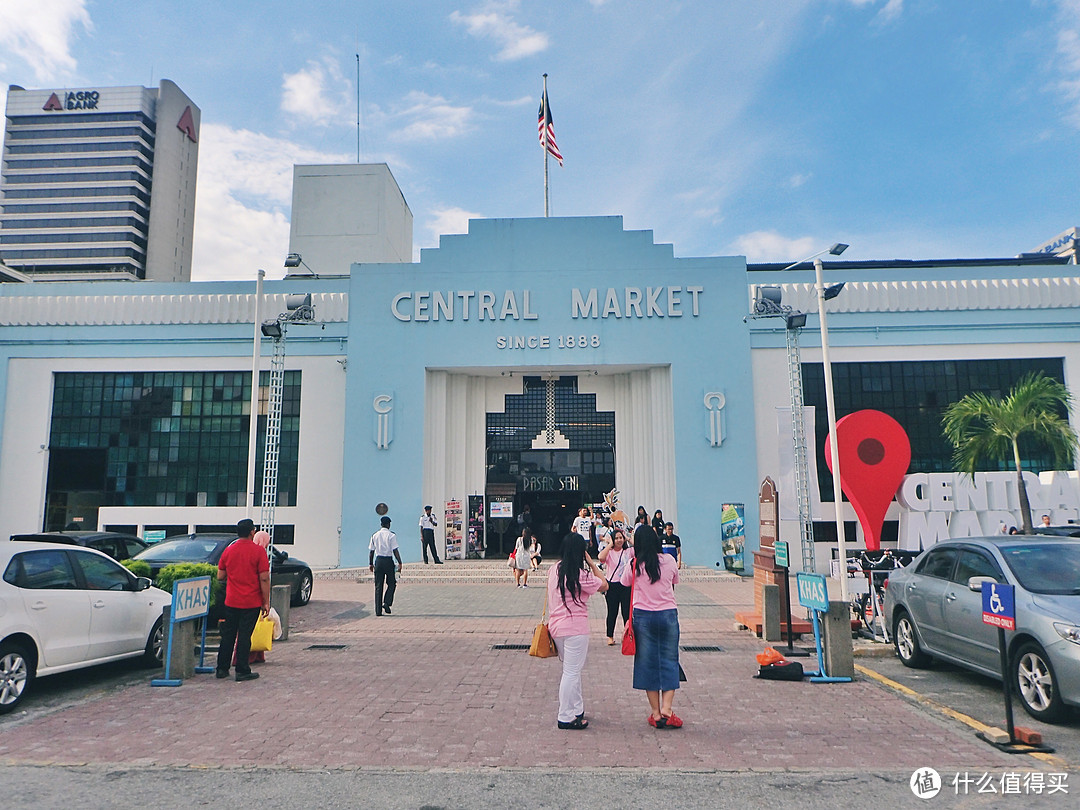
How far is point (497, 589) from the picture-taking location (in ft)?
58.0

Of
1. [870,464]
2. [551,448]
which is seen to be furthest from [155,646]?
[551,448]

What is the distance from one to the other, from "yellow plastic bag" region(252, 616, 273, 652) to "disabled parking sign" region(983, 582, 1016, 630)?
26.3ft

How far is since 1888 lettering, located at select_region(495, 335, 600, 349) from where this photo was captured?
2294 cm

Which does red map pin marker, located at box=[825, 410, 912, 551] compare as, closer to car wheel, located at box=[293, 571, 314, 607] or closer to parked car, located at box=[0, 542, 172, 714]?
car wheel, located at box=[293, 571, 314, 607]

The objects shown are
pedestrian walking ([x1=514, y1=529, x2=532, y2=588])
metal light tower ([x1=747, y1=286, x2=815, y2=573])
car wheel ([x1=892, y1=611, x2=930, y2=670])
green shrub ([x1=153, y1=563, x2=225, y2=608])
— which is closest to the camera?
car wheel ([x1=892, y1=611, x2=930, y2=670])

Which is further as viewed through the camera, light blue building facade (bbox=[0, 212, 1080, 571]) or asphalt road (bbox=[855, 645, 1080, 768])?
light blue building facade (bbox=[0, 212, 1080, 571])

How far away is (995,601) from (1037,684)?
1312mm

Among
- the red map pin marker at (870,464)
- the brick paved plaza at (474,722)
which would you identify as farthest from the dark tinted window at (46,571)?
the red map pin marker at (870,464)

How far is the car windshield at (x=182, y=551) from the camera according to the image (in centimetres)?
1238

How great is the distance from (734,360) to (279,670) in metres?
17.2

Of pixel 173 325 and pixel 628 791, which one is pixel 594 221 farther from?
pixel 628 791

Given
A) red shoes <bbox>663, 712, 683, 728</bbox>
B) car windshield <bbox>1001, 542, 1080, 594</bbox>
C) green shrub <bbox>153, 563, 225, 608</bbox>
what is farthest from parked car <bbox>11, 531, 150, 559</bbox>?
car windshield <bbox>1001, 542, 1080, 594</bbox>

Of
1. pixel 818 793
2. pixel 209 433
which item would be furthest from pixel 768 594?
pixel 209 433

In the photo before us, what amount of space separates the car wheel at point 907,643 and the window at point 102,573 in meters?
9.79
